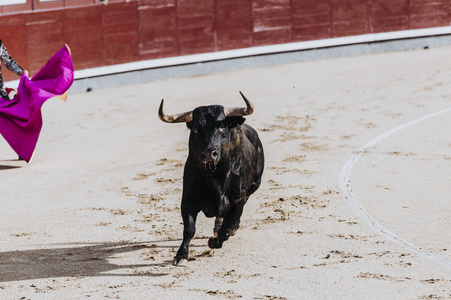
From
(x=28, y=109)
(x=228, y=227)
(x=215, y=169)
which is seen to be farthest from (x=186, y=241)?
(x=28, y=109)

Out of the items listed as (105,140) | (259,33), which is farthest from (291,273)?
(259,33)

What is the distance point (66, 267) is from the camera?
631 cm

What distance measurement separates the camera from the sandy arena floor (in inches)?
231

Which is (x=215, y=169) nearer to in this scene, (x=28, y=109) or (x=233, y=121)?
(x=233, y=121)

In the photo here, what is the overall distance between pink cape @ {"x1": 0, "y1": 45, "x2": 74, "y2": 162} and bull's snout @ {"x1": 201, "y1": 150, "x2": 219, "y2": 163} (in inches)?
190

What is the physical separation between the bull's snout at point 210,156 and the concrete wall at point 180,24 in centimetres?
951

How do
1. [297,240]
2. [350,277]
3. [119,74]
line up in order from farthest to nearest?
[119,74] → [297,240] → [350,277]

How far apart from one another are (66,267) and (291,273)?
1599 mm

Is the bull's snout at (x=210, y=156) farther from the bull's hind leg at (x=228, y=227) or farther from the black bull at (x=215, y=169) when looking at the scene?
the bull's hind leg at (x=228, y=227)

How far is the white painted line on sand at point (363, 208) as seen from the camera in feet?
20.9

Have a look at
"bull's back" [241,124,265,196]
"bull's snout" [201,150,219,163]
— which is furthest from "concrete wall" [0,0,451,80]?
"bull's snout" [201,150,219,163]

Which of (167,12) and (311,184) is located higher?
(167,12)

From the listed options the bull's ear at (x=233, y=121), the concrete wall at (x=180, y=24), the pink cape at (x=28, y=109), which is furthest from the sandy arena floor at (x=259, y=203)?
the concrete wall at (x=180, y=24)

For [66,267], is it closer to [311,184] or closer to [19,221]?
[19,221]
